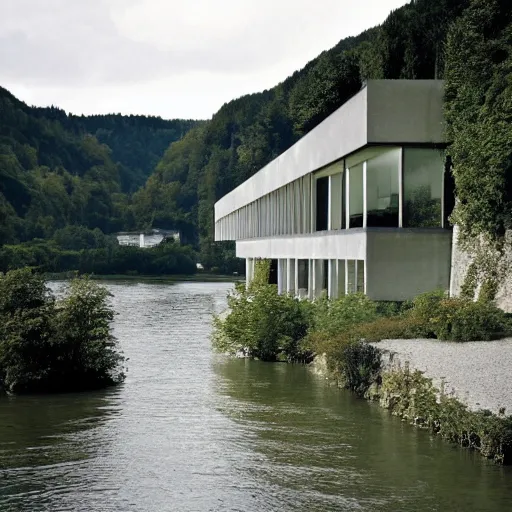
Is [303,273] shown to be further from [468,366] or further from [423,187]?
[468,366]

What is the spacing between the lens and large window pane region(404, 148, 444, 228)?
86.2ft

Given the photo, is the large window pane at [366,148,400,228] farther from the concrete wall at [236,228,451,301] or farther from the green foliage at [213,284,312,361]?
the green foliage at [213,284,312,361]

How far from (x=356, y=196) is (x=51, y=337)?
33.2ft

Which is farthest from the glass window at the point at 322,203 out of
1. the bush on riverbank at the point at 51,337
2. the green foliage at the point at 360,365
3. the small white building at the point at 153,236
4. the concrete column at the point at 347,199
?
the small white building at the point at 153,236

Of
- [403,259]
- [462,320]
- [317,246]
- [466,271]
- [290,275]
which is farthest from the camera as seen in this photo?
[290,275]

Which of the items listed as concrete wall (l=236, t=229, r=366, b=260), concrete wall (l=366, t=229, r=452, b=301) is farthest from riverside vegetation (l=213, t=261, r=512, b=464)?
concrete wall (l=236, t=229, r=366, b=260)

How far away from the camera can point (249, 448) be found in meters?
16.2

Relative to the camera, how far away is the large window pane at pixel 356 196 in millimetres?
28359

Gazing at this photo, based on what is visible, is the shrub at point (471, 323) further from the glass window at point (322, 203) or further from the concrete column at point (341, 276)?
the glass window at point (322, 203)

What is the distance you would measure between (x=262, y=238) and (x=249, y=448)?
3248cm

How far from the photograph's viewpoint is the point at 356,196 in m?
28.8

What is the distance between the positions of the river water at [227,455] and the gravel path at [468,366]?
33.5 inches

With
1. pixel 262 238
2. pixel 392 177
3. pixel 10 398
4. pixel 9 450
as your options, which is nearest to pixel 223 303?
pixel 262 238

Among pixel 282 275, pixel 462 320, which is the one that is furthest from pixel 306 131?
pixel 462 320
